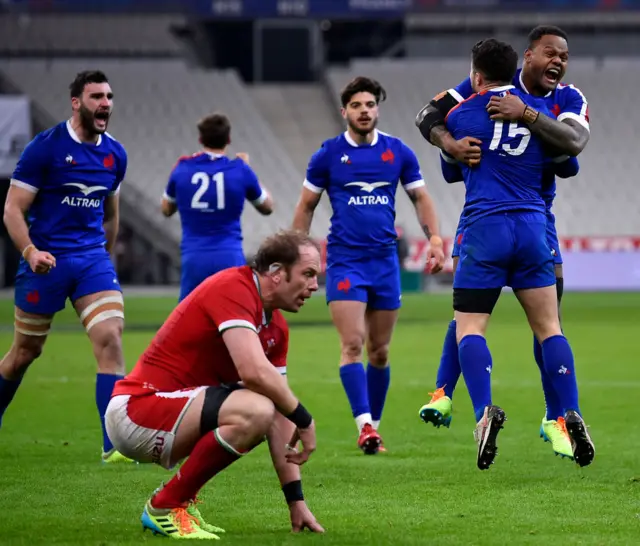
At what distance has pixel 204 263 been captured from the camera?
10.5m

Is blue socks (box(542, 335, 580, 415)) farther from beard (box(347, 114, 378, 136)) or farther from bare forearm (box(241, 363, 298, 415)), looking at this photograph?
beard (box(347, 114, 378, 136))

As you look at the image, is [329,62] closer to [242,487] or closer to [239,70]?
[239,70]

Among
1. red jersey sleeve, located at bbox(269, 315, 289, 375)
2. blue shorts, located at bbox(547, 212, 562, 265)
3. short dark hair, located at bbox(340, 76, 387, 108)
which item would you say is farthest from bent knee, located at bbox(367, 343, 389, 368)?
red jersey sleeve, located at bbox(269, 315, 289, 375)

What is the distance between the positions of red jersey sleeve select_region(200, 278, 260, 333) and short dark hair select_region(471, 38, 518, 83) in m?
2.02

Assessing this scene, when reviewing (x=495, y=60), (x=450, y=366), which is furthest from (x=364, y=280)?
(x=495, y=60)

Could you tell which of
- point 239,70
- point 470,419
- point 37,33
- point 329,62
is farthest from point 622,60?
point 470,419

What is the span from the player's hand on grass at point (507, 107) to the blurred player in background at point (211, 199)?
4083 millimetres

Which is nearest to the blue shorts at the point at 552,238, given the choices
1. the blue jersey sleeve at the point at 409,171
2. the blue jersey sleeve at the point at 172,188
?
the blue jersey sleeve at the point at 409,171

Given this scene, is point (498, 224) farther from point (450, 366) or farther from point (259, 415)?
point (259, 415)

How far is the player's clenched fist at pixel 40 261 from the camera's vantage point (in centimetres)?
782

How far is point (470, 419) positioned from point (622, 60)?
121ft

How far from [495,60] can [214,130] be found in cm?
419

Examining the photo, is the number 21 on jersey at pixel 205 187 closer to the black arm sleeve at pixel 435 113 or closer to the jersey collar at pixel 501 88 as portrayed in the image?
the black arm sleeve at pixel 435 113

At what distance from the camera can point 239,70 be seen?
46375 mm
